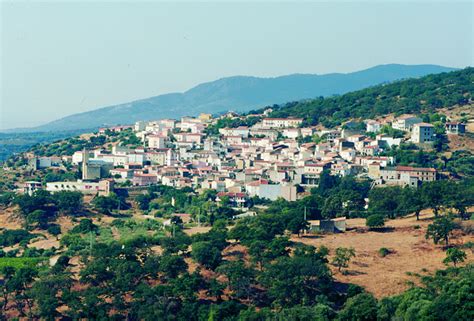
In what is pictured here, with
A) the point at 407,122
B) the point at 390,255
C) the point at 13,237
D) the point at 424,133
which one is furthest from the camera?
the point at 407,122

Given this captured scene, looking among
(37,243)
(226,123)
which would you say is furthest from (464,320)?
(226,123)

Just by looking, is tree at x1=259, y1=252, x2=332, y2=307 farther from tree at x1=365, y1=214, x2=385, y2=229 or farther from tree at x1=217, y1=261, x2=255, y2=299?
tree at x1=365, y1=214, x2=385, y2=229

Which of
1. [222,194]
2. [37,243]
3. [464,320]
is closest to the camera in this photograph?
[464,320]

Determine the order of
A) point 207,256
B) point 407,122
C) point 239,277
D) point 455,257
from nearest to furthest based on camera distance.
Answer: point 239,277, point 455,257, point 207,256, point 407,122

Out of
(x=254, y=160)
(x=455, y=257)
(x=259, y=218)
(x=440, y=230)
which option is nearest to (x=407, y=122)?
(x=254, y=160)

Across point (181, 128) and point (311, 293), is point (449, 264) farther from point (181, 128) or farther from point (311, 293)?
point (181, 128)

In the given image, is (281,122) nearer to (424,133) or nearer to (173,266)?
(424,133)

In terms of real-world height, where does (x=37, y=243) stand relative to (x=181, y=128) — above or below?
below

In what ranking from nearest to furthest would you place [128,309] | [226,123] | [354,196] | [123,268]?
1. [128,309]
2. [123,268]
3. [354,196]
4. [226,123]
